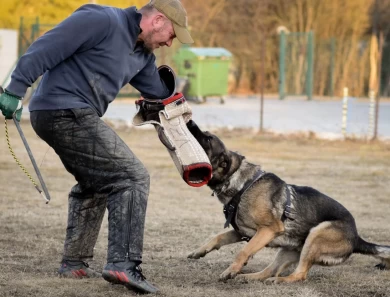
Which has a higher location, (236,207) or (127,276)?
(236,207)

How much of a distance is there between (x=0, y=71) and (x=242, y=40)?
11.9m

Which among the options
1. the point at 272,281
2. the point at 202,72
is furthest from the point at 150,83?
the point at 202,72

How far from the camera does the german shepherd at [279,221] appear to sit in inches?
228

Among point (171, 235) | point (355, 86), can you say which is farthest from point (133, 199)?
point (355, 86)

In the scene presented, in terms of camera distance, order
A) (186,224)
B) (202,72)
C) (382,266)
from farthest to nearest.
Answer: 1. (202,72)
2. (186,224)
3. (382,266)

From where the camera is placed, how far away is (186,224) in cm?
819

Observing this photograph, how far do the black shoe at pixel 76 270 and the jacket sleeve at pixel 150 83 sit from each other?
1239 mm

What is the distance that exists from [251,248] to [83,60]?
1.84m

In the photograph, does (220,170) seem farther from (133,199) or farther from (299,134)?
(299,134)

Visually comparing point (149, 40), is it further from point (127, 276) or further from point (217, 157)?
point (127, 276)

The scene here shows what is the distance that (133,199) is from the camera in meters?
4.96

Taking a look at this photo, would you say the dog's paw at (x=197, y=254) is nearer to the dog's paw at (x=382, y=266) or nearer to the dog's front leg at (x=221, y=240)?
the dog's front leg at (x=221, y=240)

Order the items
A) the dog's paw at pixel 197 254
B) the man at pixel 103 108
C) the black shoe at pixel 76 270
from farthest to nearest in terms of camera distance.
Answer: the dog's paw at pixel 197 254 < the black shoe at pixel 76 270 < the man at pixel 103 108

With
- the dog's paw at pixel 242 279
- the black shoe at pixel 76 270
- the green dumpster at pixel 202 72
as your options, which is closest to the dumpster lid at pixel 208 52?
the green dumpster at pixel 202 72
